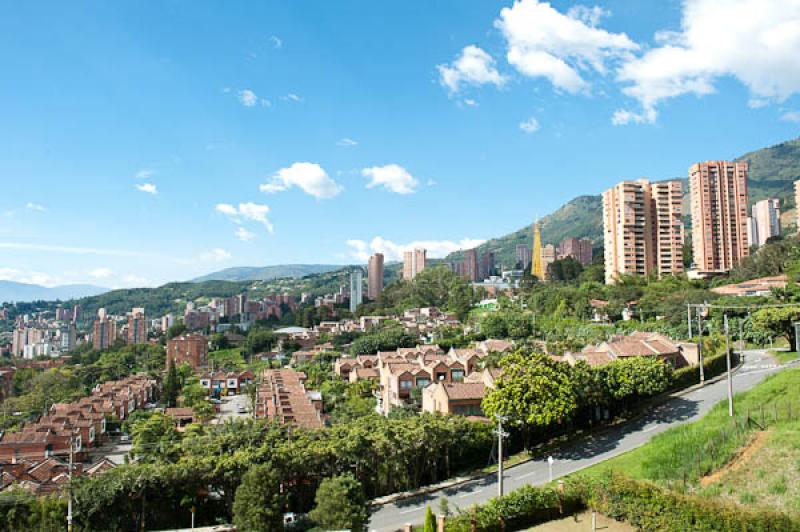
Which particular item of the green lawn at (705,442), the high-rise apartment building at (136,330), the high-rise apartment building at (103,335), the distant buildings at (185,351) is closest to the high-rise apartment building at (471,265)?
the high-rise apartment building at (136,330)

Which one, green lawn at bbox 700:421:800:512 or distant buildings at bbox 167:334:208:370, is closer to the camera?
green lawn at bbox 700:421:800:512

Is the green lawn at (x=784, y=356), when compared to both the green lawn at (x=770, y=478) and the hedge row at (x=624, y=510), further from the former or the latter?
the hedge row at (x=624, y=510)

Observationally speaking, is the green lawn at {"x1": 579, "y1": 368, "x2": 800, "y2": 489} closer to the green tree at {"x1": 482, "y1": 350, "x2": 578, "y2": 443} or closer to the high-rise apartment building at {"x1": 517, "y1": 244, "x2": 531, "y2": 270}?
the green tree at {"x1": 482, "y1": 350, "x2": 578, "y2": 443}

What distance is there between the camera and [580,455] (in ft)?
65.8

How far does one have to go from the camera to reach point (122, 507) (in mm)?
16391

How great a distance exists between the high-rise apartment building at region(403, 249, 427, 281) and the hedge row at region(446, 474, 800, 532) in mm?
124585

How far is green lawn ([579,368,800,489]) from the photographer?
14.8 m

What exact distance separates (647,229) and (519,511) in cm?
5710

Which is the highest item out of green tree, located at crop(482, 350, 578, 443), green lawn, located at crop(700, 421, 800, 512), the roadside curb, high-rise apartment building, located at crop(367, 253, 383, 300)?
high-rise apartment building, located at crop(367, 253, 383, 300)

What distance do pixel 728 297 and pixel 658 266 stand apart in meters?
23.1

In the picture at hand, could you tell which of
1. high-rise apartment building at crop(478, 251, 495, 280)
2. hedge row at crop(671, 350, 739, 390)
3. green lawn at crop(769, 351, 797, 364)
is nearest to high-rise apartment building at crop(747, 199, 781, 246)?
high-rise apartment building at crop(478, 251, 495, 280)

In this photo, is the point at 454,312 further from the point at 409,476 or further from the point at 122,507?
the point at 122,507

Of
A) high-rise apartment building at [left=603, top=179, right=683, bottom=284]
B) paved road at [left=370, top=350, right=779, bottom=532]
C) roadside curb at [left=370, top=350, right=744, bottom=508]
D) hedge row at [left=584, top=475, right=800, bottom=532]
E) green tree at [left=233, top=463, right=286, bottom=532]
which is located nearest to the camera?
hedge row at [left=584, top=475, right=800, bottom=532]

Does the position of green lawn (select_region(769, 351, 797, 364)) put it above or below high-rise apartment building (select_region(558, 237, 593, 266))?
below
